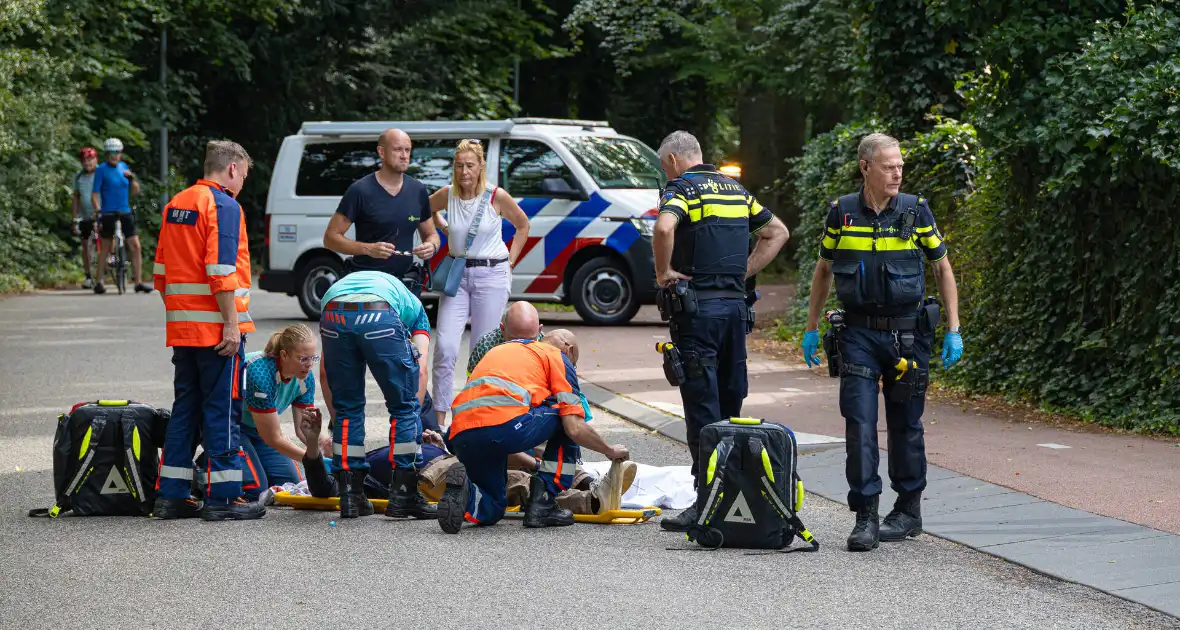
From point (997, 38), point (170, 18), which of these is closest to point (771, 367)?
point (997, 38)

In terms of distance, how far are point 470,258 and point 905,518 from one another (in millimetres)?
3482

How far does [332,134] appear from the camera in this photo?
57.1 feet

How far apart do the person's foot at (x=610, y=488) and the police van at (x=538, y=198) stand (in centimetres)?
822

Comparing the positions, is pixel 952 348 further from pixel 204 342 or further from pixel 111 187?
pixel 111 187

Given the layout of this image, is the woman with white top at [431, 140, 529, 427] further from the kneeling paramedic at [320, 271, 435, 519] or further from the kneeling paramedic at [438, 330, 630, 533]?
the kneeling paramedic at [438, 330, 630, 533]

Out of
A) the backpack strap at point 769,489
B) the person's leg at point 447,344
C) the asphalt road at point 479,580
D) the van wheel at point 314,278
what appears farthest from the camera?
the van wheel at point 314,278

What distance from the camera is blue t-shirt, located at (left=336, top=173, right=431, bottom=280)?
8695mm

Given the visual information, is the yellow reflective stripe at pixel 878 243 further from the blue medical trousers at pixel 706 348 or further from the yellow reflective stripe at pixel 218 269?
the yellow reflective stripe at pixel 218 269

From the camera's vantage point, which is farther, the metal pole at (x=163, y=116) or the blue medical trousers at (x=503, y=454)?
the metal pole at (x=163, y=116)

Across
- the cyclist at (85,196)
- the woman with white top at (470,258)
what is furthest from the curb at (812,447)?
the cyclist at (85,196)

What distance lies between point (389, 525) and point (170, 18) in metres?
21.7

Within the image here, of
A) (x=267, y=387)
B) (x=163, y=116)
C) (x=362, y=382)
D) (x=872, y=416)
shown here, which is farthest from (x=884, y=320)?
(x=163, y=116)

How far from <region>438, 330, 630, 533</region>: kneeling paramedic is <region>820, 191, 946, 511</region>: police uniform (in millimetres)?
1105

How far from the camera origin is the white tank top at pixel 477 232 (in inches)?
370
